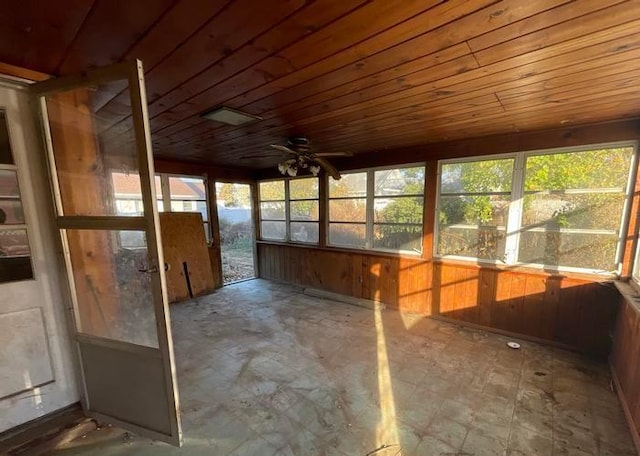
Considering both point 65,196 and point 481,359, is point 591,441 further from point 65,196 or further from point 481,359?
point 65,196

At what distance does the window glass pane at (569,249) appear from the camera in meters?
2.70

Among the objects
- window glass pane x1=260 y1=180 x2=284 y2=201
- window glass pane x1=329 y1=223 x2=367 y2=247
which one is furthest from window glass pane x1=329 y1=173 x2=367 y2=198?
window glass pane x1=260 y1=180 x2=284 y2=201

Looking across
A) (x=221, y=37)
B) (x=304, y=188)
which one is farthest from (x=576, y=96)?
(x=304, y=188)

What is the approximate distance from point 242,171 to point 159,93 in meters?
3.54

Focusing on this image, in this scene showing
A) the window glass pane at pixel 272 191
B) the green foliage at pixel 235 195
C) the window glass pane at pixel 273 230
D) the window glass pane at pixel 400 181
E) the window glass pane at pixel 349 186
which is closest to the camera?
the window glass pane at pixel 400 181

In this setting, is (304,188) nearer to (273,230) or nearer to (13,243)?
(273,230)

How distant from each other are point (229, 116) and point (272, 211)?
3366 millimetres

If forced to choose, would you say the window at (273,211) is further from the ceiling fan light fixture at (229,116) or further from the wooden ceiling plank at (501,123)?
the ceiling fan light fixture at (229,116)

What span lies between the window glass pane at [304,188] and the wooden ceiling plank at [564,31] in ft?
11.6

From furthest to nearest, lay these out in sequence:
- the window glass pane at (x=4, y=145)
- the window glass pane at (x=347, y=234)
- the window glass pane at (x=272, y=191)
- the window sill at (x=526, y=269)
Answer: the window glass pane at (x=272, y=191)
the window glass pane at (x=347, y=234)
the window sill at (x=526, y=269)
the window glass pane at (x=4, y=145)

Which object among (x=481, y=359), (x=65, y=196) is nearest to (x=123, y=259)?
(x=65, y=196)

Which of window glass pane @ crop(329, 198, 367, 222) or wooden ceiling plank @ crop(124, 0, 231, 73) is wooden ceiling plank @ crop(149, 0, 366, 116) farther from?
window glass pane @ crop(329, 198, 367, 222)

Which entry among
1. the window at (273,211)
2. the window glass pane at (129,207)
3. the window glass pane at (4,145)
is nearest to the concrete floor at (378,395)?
the window glass pane at (129,207)

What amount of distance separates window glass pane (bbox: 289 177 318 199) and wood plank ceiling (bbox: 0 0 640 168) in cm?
248
